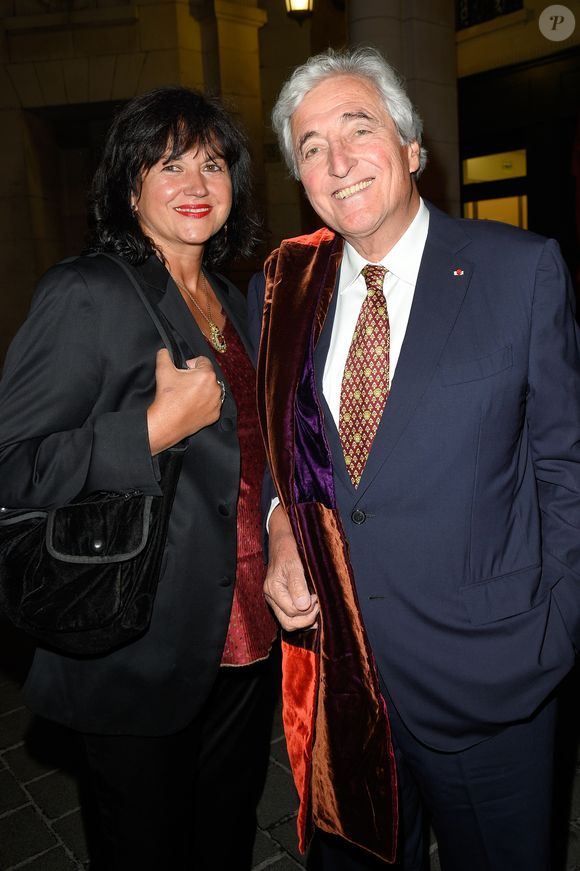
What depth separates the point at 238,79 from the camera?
30.0 ft

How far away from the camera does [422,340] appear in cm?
169

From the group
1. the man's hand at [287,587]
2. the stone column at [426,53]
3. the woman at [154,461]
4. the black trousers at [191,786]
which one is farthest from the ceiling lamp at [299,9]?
the black trousers at [191,786]

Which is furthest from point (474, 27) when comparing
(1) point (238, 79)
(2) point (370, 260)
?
(2) point (370, 260)

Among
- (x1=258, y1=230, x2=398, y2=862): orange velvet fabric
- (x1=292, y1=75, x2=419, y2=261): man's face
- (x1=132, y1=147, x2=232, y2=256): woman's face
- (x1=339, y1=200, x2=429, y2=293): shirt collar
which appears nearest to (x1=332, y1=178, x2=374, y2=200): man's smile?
(x1=292, y1=75, x2=419, y2=261): man's face

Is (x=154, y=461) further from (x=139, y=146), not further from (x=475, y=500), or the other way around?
(x=139, y=146)

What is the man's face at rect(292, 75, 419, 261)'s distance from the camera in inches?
73.8

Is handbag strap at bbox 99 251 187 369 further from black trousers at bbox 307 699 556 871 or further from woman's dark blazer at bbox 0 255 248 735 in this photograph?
black trousers at bbox 307 699 556 871

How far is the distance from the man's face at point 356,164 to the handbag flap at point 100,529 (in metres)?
0.93

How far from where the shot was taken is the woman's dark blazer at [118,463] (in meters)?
1.72

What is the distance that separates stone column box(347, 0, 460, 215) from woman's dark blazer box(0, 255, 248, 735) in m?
5.38

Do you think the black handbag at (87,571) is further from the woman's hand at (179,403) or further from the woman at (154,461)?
the woman's hand at (179,403)

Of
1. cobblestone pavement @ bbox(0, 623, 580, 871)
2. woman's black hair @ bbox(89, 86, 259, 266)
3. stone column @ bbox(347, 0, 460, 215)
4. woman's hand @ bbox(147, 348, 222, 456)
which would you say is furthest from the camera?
stone column @ bbox(347, 0, 460, 215)

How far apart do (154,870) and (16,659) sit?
8.85 ft

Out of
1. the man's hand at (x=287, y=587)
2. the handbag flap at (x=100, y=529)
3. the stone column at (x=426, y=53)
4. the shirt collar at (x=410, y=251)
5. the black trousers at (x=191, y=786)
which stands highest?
the stone column at (x=426, y=53)
